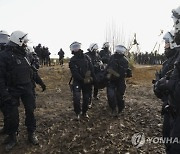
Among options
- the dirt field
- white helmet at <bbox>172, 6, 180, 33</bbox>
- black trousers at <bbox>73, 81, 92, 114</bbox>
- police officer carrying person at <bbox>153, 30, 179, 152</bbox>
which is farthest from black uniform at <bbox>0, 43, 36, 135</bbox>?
white helmet at <bbox>172, 6, 180, 33</bbox>

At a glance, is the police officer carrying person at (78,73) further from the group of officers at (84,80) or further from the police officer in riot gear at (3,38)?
the police officer in riot gear at (3,38)

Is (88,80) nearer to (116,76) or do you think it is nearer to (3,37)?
(116,76)

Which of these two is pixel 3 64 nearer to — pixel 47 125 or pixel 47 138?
pixel 47 138

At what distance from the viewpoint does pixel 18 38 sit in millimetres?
6590

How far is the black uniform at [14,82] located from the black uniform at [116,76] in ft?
9.65

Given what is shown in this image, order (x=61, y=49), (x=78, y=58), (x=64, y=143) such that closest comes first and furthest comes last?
(x=64, y=143), (x=78, y=58), (x=61, y=49)

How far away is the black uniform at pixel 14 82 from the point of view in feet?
20.9

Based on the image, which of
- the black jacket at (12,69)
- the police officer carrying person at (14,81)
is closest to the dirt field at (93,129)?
the police officer carrying person at (14,81)

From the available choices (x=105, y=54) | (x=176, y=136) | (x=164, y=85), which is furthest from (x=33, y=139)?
(x=105, y=54)

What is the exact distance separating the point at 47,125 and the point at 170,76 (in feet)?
15.5

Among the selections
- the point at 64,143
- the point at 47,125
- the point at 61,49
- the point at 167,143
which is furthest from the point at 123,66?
the point at 61,49

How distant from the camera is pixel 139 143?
6754mm

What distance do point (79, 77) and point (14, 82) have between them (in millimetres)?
2531

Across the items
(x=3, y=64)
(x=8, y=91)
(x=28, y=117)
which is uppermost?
(x=3, y=64)
